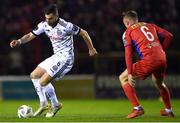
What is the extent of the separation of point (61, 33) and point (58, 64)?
22.0 inches

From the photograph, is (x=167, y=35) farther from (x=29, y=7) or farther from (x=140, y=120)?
(x=29, y=7)

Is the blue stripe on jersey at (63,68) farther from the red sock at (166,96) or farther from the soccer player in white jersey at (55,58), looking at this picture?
the red sock at (166,96)

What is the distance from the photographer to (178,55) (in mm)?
19594

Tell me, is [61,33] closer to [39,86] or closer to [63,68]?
[63,68]

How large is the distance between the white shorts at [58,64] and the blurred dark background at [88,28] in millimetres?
8251

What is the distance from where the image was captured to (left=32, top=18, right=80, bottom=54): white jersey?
11.3 m

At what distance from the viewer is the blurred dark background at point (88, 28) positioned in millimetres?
19875

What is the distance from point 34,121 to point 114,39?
10773mm

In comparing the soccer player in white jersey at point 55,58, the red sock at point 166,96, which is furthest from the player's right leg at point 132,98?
the soccer player in white jersey at point 55,58

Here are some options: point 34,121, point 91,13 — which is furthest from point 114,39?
point 34,121

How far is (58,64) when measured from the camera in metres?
11.4

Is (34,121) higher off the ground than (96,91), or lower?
higher

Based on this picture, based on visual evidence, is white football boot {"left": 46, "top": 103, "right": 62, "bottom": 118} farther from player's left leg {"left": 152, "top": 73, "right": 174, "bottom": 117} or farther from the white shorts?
player's left leg {"left": 152, "top": 73, "right": 174, "bottom": 117}

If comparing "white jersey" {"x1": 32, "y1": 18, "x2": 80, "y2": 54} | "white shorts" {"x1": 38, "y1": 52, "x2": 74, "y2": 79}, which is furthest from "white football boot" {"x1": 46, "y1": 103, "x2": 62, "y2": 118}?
"white jersey" {"x1": 32, "y1": 18, "x2": 80, "y2": 54}
